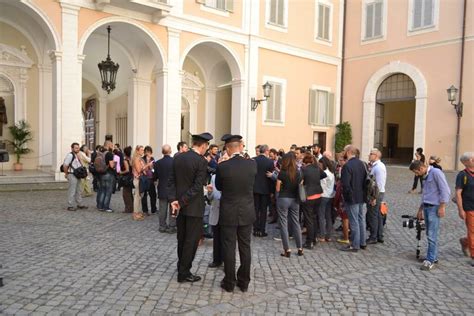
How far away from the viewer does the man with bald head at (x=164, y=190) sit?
25.0 ft

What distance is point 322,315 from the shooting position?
162 inches

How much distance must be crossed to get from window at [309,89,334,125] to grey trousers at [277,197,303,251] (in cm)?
1504

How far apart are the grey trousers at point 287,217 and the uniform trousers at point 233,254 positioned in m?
1.46

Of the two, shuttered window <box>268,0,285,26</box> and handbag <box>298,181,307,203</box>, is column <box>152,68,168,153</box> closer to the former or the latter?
shuttered window <box>268,0,285,26</box>

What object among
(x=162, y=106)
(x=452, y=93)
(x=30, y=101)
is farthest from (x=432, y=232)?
(x=30, y=101)

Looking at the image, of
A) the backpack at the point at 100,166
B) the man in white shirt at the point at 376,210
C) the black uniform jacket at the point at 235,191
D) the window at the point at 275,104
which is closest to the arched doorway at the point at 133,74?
the window at the point at 275,104

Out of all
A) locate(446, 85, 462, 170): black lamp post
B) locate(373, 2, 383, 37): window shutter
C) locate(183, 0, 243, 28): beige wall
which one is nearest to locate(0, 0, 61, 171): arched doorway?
locate(183, 0, 243, 28): beige wall

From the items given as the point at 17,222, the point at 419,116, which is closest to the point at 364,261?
the point at 17,222

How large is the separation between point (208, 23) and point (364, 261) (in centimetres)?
1313

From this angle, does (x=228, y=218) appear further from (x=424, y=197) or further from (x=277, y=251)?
(x=424, y=197)

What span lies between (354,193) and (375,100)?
54.5 ft

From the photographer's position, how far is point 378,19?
68.6 feet

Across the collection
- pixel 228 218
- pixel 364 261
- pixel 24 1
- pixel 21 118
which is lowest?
pixel 364 261

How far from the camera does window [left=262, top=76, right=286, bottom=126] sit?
738 inches
